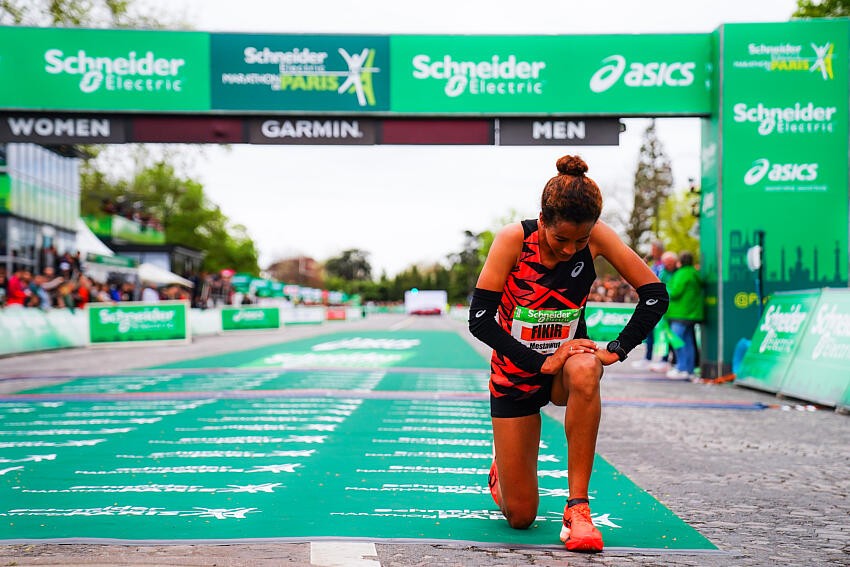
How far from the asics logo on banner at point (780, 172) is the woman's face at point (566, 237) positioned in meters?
10.3

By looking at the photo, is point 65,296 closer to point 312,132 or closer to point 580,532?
point 312,132

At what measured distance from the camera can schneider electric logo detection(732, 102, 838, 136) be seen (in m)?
13.0

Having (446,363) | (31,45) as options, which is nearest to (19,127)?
(31,45)

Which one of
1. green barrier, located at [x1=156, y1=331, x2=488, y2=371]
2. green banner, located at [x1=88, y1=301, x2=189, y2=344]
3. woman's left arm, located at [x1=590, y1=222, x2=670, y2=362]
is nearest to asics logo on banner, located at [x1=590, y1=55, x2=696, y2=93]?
green barrier, located at [x1=156, y1=331, x2=488, y2=371]

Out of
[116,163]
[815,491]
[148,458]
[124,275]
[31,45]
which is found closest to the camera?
[815,491]

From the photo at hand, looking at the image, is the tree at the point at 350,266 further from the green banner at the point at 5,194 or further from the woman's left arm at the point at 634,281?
the woman's left arm at the point at 634,281

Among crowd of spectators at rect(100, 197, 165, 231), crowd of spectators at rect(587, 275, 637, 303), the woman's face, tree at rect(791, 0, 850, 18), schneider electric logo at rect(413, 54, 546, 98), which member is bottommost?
crowd of spectators at rect(587, 275, 637, 303)

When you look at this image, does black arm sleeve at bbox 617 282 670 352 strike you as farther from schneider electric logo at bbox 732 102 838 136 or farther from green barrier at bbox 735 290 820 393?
A: schneider electric logo at bbox 732 102 838 136

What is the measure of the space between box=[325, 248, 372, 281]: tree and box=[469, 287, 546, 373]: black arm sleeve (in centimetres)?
18300

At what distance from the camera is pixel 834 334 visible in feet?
31.8

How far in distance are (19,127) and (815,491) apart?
12.5 metres

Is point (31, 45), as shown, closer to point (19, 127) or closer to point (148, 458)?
point (19, 127)

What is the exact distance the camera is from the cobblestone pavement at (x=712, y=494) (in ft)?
11.8

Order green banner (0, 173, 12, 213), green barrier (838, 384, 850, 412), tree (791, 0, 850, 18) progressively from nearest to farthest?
green barrier (838, 384, 850, 412) → tree (791, 0, 850, 18) → green banner (0, 173, 12, 213)
